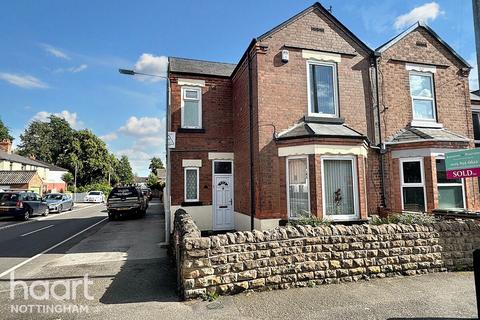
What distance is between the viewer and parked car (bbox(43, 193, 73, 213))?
78.4 ft

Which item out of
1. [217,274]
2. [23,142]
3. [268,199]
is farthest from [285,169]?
[23,142]

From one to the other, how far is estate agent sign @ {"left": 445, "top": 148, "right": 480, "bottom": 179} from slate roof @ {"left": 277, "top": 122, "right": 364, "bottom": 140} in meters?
2.59

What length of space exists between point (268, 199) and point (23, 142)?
86.3 m

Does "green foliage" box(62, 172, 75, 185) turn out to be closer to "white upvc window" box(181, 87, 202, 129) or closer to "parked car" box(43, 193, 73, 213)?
"parked car" box(43, 193, 73, 213)

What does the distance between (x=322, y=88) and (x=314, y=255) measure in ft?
23.5

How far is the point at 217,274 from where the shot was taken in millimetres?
5059

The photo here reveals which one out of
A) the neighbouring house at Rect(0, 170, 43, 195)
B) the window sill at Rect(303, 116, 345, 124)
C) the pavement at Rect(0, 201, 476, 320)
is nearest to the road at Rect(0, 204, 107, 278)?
the pavement at Rect(0, 201, 476, 320)

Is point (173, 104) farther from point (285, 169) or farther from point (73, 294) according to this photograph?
point (73, 294)

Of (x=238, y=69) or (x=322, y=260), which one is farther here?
(x=238, y=69)

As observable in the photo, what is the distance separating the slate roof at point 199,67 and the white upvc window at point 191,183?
440 cm

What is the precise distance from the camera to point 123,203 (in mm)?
18438

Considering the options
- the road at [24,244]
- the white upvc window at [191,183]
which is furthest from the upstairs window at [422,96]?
the road at [24,244]

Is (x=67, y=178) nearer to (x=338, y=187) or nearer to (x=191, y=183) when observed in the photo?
(x=191, y=183)

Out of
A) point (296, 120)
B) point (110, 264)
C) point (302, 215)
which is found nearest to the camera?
point (110, 264)
